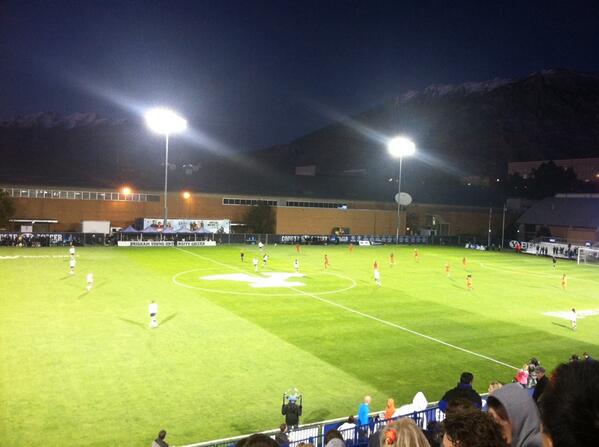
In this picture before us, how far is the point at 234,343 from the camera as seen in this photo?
63.8ft

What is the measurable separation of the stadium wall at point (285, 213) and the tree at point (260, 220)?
4.37ft

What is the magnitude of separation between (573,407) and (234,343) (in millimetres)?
18183

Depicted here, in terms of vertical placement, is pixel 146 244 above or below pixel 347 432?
above

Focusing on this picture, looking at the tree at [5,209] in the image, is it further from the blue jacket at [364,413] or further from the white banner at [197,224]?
the blue jacket at [364,413]

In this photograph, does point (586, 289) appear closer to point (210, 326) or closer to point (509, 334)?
point (509, 334)

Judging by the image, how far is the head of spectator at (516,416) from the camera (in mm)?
3285

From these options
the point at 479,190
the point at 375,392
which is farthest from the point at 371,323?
the point at 479,190

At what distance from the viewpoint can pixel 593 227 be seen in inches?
2751

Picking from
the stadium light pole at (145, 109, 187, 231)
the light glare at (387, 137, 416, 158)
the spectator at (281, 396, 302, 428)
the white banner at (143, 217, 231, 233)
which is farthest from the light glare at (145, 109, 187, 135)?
the spectator at (281, 396, 302, 428)

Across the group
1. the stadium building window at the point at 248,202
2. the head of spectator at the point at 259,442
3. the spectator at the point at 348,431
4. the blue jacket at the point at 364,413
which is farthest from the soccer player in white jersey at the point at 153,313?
the stadium building window at the point at 248,202

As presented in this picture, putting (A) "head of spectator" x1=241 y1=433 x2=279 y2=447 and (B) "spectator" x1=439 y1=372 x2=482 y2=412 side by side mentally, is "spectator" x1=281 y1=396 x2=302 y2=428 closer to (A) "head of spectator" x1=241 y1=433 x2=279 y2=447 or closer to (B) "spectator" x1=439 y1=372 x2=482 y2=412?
(B) "spectator" x1=439 y1=372 x2=482 y2=412

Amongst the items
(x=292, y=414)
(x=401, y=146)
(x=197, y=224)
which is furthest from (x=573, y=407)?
(x=401, y=146)

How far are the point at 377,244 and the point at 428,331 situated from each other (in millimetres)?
52247

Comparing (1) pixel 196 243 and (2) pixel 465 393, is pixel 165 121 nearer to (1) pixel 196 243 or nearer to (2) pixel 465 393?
(1) pixel 196 243
